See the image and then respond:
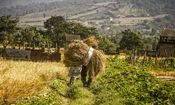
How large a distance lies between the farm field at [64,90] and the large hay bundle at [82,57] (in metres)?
0.83

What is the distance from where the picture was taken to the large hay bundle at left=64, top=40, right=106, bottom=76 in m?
15.3

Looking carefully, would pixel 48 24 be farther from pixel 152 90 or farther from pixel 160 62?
pixel 152 90

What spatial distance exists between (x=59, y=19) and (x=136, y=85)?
5218 inches

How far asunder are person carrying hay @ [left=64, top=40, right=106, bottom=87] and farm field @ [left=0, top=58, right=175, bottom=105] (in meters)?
0.76

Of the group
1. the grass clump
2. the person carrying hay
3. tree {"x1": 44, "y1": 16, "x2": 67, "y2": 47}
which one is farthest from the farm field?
tree {"x1": 44, "y1": 16, "x2": 67, "y2": 47}

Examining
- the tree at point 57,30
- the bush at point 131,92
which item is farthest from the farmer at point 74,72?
the tree at point 57,30

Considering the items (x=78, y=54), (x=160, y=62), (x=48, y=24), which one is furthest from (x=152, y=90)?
(x=48, y=24)

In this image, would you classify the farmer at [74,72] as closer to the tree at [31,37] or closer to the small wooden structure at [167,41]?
the small wooden structure at [167,41]

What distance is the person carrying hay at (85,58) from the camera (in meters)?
15.3

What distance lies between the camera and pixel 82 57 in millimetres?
15312

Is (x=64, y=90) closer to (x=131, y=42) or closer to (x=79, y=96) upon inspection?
(x=79, y=96)

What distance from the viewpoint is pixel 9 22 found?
10425cm

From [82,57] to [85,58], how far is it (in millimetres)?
144

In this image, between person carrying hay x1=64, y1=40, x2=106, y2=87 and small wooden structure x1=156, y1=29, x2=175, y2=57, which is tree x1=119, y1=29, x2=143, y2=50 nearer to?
small wooden structure x1=156, y1=29, x2=175, y2=57
